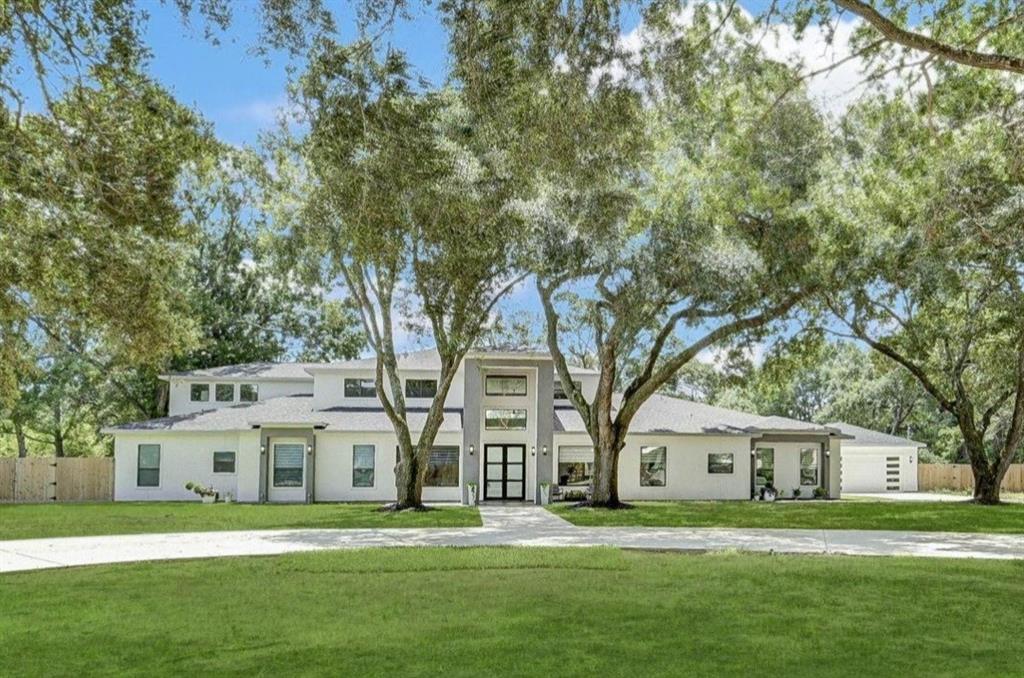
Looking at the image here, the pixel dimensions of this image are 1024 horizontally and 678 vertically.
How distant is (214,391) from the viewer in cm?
3334

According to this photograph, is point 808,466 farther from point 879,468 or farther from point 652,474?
point 879,468

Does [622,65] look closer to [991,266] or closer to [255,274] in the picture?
[991,266]

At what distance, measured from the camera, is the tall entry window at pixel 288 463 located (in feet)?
94.4

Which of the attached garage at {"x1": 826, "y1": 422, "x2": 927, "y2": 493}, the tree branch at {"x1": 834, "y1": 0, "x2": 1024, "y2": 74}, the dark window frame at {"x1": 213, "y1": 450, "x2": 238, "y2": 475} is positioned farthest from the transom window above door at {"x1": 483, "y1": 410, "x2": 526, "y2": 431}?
the tree branch at {"x1": 834, "y1": 0, "x2": 1024, "y2": 74}

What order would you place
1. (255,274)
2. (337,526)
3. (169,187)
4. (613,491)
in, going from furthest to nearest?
(255,274)
(613,491)
(337,526)
(169,187)

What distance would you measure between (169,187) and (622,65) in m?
6.16

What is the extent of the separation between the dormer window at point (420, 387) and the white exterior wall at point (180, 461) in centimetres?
531

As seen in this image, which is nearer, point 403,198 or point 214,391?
point 403,198

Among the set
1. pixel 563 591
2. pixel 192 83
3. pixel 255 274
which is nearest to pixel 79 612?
pixel 563 591

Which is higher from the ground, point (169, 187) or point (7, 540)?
point (169, 187)

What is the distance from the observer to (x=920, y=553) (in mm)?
14133

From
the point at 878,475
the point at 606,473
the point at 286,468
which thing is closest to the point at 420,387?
the point at 286,468

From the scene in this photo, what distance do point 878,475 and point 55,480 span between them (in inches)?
1307

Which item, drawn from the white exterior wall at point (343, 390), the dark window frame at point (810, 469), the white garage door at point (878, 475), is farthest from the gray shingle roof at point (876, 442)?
the white exterior wall at point (343, 390)
